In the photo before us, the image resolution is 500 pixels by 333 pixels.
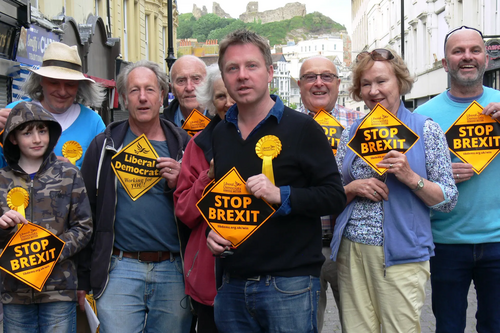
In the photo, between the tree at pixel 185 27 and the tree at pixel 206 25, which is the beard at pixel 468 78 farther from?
the tree at pixel 185 27

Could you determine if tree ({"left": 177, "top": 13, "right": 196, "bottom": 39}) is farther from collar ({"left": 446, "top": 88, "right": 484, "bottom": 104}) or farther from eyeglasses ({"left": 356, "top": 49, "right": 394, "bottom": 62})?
eyeglasses ({"left": 356, "top": 49, "right": 394, "bottom": 62})

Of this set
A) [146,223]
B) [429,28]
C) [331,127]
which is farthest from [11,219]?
[429,28]

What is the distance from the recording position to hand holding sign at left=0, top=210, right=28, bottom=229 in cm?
323

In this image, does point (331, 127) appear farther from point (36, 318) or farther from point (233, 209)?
point (36, 318)

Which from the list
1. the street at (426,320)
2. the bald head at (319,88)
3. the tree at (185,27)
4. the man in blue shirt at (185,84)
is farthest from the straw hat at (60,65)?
the tree at (185,27)

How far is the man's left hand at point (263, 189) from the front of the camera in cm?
264

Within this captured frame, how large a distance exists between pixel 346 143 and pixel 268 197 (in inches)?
48.6

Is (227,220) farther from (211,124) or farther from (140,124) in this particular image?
(140,124)

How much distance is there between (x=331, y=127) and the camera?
428 centimetres

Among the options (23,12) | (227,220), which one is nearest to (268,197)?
(227,220)

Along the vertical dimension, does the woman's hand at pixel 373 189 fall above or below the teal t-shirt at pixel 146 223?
above

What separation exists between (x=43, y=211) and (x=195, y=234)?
37.4 inches

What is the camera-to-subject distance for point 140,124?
3.73m

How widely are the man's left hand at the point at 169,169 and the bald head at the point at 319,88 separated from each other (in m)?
1.48
